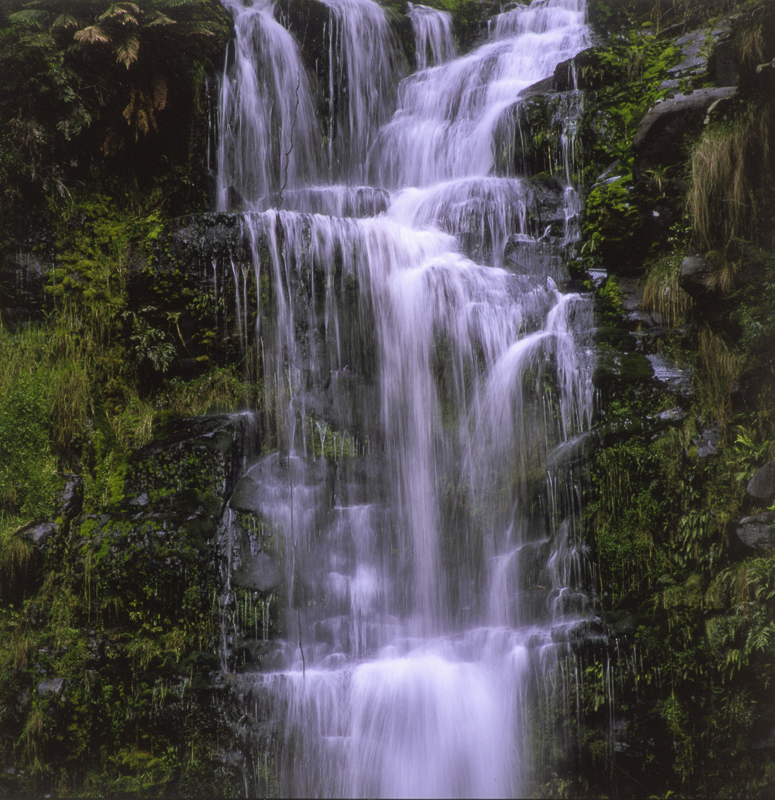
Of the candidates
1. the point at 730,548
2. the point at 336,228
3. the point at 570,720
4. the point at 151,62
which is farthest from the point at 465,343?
the point at 151,62

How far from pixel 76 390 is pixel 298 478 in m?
2.35

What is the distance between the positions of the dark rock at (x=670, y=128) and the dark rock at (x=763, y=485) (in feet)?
9.98

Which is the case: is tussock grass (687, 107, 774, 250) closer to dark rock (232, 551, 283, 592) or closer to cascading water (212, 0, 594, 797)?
cascading water (212, 0, 594, 797)

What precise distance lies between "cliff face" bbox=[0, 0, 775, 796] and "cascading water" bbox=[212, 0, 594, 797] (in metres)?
0.13

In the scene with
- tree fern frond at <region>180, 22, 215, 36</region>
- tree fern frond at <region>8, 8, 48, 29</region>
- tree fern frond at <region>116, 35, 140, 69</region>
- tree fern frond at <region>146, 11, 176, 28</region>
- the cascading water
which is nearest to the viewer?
the cascading water

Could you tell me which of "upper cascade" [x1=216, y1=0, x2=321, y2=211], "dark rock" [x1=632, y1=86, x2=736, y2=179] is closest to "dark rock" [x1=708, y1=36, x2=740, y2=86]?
"dark rock" [x1=632, y1=86, x2=736, y2=179]

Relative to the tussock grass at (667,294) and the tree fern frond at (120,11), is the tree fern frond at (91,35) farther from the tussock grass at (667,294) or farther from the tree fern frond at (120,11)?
the tussock grass at (667,294)

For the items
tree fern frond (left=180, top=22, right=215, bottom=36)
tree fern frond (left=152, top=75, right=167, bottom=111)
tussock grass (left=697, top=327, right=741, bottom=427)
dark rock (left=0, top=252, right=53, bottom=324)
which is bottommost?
tussock grass (left=697, top=327, right=741, bottom=427)

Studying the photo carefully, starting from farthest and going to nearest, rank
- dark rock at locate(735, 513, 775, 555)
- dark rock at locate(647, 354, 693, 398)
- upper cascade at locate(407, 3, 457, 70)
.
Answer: upper cascade at locate(407, 3, 457, 70) < dark rock at locate(647, 354, 693, 398) < dark rock at locate(735, 513, 775, 555)

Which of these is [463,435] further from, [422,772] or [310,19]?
[310,19]

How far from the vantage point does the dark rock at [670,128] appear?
5.61 metres

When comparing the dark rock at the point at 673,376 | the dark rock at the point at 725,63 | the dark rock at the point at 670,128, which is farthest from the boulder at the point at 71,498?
the dark rock at the point at 725,63

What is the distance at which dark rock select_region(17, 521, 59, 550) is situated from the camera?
5211 mm

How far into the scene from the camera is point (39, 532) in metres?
5.25
